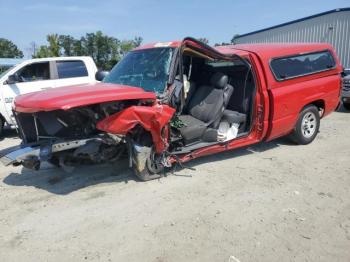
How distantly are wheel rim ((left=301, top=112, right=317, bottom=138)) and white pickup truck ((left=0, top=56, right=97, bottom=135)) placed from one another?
17.7 ft

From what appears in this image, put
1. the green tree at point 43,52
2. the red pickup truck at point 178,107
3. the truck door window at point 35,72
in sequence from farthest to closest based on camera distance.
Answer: the green tree at point 43,52
the truck door window at point 35,72
the red pickup truck at point 178,107

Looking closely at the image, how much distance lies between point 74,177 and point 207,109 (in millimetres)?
2449

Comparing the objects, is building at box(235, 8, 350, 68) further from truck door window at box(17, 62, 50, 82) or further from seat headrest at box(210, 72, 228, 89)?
truck door window at box(17, 62, 50, 82)

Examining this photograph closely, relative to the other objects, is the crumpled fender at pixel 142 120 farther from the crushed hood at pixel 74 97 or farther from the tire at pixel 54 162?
the tire at pixel 54 162

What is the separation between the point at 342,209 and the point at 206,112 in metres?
2.68

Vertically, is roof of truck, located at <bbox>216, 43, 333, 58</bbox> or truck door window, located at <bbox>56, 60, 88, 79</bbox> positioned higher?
roof of truck, located at <bbox>216, 43, 333, 58</bbox>

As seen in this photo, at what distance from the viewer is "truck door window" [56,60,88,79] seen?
31.7 ft

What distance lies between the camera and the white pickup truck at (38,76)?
882 cm

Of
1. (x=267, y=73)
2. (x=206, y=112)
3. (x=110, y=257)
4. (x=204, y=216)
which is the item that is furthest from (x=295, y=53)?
(x=110, y=257)

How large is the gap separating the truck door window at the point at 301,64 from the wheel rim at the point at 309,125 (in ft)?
2.76

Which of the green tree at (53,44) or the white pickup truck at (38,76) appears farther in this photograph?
the green tree at (53,44)

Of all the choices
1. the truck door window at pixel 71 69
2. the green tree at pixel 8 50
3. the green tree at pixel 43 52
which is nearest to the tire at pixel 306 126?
the truck door window at pixel 71 69

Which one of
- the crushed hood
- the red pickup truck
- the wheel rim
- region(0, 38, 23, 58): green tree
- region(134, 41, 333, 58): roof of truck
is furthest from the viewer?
region(0, 38, 23, 58): green tree

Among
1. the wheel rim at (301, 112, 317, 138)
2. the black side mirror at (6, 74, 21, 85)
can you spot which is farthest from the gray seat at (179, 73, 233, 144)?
the black side mirror at (6, 74, 21, 85)
